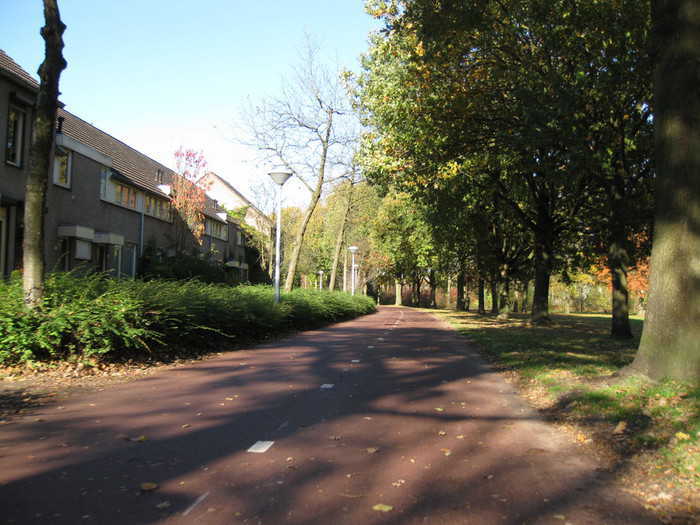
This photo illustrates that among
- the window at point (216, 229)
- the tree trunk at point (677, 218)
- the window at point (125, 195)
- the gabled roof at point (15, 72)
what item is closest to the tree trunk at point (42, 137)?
the gabled roof at point (15, 72)

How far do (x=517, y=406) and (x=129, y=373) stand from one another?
234 inches

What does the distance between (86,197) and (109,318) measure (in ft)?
50.2

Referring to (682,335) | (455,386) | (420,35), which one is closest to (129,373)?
(455,386)

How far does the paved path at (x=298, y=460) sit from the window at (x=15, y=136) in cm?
1246

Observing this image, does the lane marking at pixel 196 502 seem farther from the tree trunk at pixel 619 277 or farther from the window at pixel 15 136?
the window at pixel 15 136

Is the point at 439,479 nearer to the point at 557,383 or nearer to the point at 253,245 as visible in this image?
the point at 557,383

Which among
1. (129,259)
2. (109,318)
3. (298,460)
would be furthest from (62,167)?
(298,460)

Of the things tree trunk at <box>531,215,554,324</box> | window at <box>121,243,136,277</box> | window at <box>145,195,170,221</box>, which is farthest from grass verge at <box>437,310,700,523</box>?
window at <box>145,195,170,221</box>

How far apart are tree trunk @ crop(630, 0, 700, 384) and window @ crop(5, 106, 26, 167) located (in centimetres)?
1709

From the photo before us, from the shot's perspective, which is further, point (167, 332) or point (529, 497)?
point (167, 332)

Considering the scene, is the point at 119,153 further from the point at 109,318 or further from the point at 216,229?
the point at 109,318

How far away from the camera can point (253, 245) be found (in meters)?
49.9

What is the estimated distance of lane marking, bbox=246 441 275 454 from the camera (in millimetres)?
4938

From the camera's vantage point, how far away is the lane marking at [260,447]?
494cm
